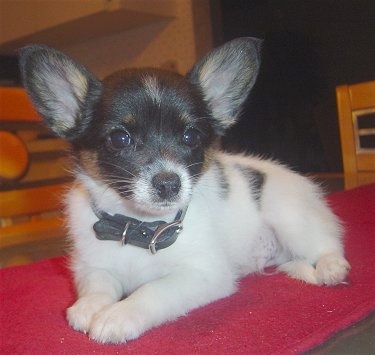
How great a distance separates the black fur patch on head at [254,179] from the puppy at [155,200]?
0.11 meters

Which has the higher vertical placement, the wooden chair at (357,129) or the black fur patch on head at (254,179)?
the wooden chair at (357,129)

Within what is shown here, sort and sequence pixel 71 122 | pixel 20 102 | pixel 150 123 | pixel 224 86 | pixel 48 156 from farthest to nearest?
pixel 48 156 → pixel 20 102 → pixel 224 86 → pixel 71 122 → pixel 150 123

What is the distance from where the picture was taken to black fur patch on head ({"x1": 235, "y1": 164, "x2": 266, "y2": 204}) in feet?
6.99

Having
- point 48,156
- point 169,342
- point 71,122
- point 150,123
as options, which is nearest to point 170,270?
point 169,342

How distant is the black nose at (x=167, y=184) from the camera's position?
4.90ft

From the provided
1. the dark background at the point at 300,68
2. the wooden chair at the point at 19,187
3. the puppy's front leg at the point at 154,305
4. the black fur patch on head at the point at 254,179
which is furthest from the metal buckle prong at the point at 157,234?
the dark background at the point at 300,68

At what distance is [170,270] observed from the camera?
1653 mm

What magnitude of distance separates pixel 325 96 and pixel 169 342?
350 cm

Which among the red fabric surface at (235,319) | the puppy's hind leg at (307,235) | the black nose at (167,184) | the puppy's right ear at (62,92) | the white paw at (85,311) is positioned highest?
the puppy's right ear at (62,92)

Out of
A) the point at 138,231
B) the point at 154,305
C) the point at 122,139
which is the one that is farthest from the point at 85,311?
the point at 122,139

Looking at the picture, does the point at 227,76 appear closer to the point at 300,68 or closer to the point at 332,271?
the point at 332,271

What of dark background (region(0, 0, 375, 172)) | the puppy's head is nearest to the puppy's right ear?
the puppy's head

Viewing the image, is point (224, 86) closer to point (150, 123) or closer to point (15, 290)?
point (150, 123)

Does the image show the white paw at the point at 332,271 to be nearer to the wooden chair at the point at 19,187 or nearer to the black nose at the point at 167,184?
the black nose at the point at 167,184
